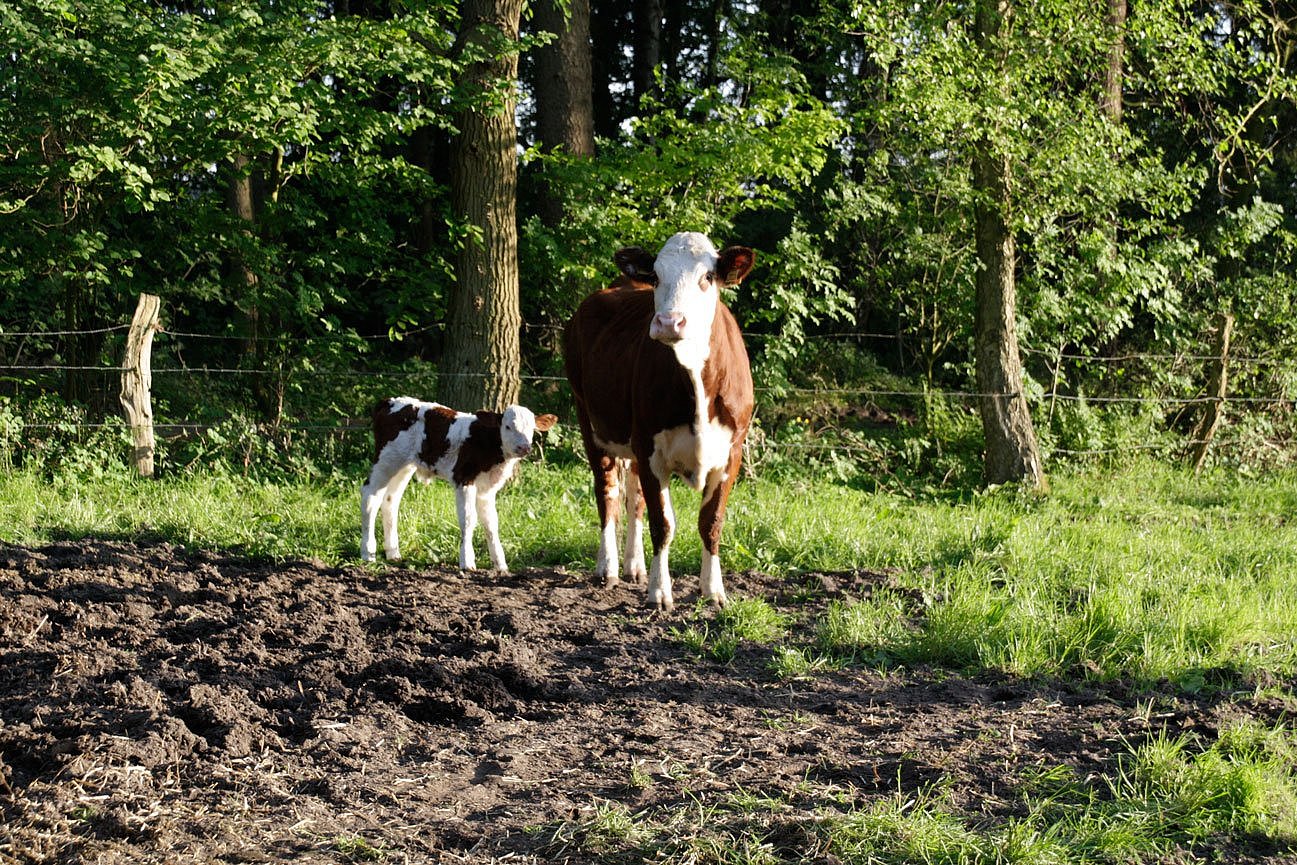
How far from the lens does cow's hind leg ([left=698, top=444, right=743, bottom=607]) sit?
698 centimetres

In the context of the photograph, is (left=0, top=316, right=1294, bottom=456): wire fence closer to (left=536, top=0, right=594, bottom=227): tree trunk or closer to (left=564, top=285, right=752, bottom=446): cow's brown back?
(left=536, top=0, right=594, bottom=227): tree trunk

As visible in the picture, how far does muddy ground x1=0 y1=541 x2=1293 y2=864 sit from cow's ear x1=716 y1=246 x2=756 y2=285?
1.91m

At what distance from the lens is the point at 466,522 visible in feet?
24.9

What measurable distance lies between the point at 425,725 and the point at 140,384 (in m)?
6.78

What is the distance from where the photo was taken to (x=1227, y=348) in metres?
14.0

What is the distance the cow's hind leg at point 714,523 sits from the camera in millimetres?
6980

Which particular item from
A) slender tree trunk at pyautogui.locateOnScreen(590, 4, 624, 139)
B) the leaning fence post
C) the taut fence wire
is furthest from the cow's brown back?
slender tree trunk at pyautogui.locateOnScreen(590, 4, 624, 139)

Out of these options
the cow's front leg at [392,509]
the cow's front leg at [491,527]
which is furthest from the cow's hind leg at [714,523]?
the cow's front leg at [392,509]

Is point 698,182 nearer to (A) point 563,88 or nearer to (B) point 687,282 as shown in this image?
(A) point 563,88

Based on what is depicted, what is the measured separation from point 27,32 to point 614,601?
6.09 m

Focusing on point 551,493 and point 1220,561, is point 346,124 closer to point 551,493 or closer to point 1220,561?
point 551,493

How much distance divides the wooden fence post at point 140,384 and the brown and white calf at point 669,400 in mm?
4540

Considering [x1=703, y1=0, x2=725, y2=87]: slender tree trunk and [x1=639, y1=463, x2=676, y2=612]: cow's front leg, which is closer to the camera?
[x1=639, y1=463, x2=676, y2=612]: cow's front leg

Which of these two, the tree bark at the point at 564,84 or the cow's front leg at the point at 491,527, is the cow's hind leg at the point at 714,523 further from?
the tree bark at the point at 564,84
